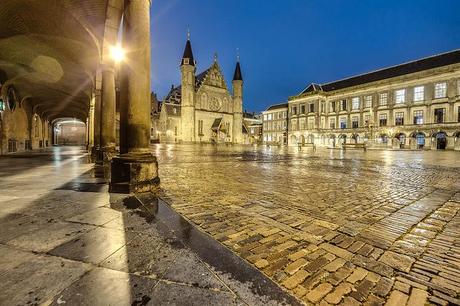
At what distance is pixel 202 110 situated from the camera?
4338cm

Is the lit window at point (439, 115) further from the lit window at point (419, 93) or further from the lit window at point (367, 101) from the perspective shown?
the lit window at point (367, 101)

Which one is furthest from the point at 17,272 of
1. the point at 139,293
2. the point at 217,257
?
the point at 217,257

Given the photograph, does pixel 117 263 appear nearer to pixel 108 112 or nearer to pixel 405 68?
pixel 108 112

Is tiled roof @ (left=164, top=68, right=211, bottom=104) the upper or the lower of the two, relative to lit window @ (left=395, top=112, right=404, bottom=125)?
upper

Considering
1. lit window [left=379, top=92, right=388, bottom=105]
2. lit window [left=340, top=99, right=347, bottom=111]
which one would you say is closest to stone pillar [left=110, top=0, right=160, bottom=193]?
lit window [left=379, top=92, right=388, bottom=105]

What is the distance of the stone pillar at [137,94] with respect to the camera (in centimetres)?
429

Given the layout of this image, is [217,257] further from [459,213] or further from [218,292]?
[459,213]

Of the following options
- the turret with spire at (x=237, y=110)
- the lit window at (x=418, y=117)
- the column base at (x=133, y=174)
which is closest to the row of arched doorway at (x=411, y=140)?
the lit window at (x=418, y=117)

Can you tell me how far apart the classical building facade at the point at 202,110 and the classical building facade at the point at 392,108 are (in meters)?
16.8

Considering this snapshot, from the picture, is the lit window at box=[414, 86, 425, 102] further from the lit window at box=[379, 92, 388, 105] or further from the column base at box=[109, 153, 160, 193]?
the column base at box=[109, 153, 160, 193]

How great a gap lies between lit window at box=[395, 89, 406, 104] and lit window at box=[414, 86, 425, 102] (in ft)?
4.89

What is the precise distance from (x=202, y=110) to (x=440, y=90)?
3892cm

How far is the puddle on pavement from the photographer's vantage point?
141 cm

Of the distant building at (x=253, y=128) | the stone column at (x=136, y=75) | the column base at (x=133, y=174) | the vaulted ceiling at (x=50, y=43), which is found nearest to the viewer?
the column base at (x=133, y=174)
